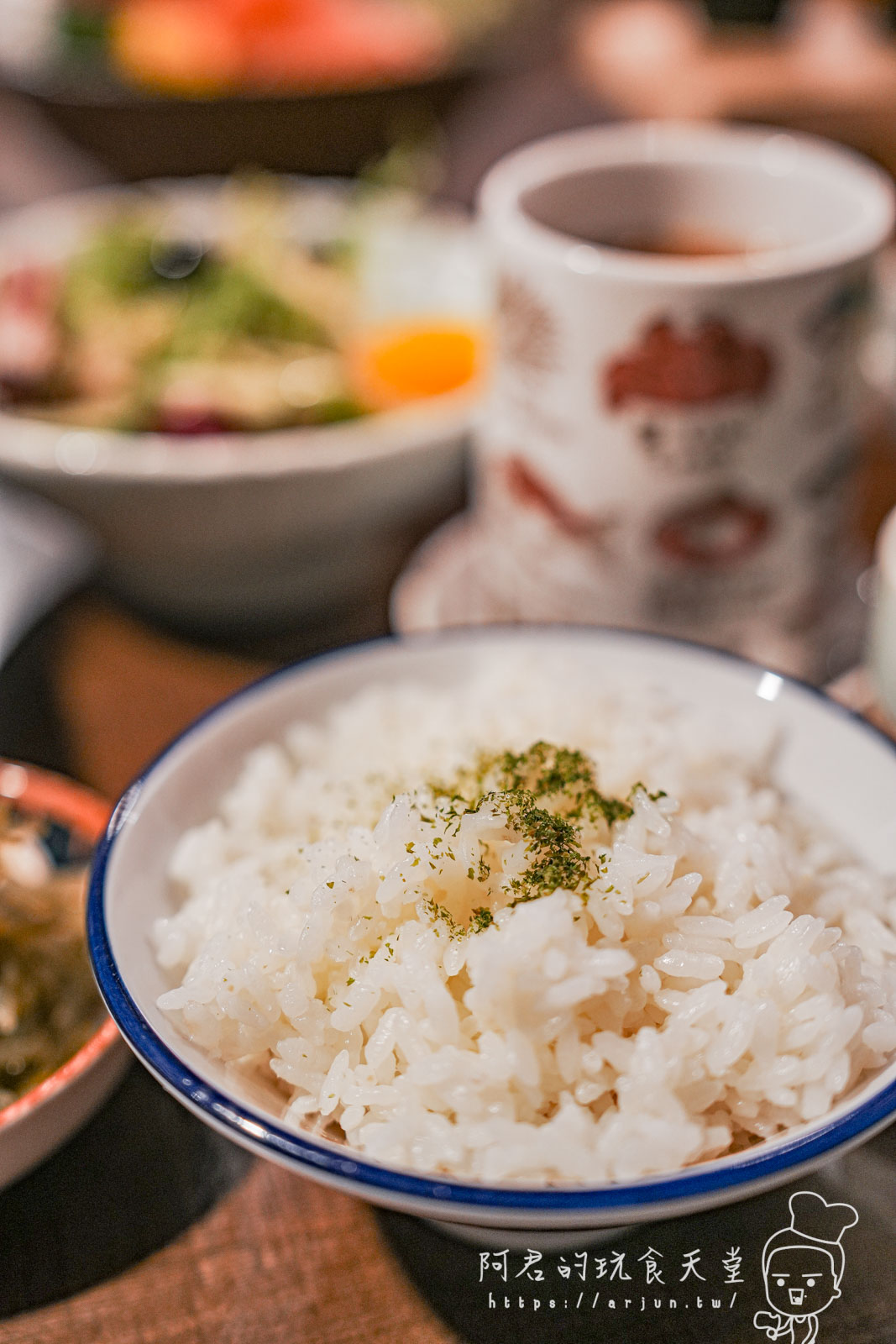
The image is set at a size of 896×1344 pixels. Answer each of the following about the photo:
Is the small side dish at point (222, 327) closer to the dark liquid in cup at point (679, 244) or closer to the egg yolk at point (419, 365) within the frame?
the egg yolk at point (419, 365)

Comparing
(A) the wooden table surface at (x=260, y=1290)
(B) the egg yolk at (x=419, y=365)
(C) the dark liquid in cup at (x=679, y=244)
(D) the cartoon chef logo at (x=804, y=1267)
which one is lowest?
(A) the wooden table surface at (x=260, y=1290)

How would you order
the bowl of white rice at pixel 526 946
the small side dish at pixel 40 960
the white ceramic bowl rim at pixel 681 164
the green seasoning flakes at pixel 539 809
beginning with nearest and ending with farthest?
the bowl of white rice at pixel 526 946, the green seasoning flakes at pixel 539 809, the small side dish at pixel 40 960, the white ceramic bowl rim at pixel 681 164

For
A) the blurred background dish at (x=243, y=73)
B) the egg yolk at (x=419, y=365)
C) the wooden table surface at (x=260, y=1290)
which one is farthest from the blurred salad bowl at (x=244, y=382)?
the wooden table surface at (x=260, y=1290)

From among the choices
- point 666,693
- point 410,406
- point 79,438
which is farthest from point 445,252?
point 666,693

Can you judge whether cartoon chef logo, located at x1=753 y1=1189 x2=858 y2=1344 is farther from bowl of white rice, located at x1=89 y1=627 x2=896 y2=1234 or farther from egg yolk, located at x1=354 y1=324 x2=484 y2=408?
egg yolk, located at x1=354 y1=324 x2=484 y2=408

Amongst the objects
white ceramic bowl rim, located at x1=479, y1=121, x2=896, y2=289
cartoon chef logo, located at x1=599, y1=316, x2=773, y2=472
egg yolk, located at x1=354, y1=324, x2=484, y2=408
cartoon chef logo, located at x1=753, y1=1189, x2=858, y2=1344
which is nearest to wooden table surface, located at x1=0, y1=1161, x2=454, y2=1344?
cartoon chef logo, located at x1=753, y1=1189, x2=858, y2=1344

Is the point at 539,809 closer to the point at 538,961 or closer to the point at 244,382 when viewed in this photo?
the point at 538,961

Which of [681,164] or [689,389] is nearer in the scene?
[689,389]

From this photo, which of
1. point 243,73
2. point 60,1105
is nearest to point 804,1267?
point 60,1105
